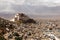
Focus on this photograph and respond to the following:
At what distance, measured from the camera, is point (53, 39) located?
69562 mm

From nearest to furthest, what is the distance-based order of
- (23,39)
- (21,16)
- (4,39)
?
(4,39) → (23,39) → (21,16)

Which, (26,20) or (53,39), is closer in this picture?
(53,39)

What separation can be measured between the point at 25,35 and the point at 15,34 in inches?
112

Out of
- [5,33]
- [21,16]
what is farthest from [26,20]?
[5,33]

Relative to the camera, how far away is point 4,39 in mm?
61156

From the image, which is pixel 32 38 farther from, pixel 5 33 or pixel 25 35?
pixel 5 33

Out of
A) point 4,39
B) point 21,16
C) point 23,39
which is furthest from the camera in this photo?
point 21,16

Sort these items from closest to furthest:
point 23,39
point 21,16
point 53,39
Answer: point 23,39
point 53,39
point 21,16

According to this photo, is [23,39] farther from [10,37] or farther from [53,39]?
[53,39]

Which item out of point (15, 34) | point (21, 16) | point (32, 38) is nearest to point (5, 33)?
point (15, 34)

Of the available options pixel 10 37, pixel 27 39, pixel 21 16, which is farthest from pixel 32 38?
pixel 21 16

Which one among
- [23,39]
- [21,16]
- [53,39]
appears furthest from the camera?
[21,16]

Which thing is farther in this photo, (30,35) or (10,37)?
(30,35)

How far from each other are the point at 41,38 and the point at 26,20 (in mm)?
71496
